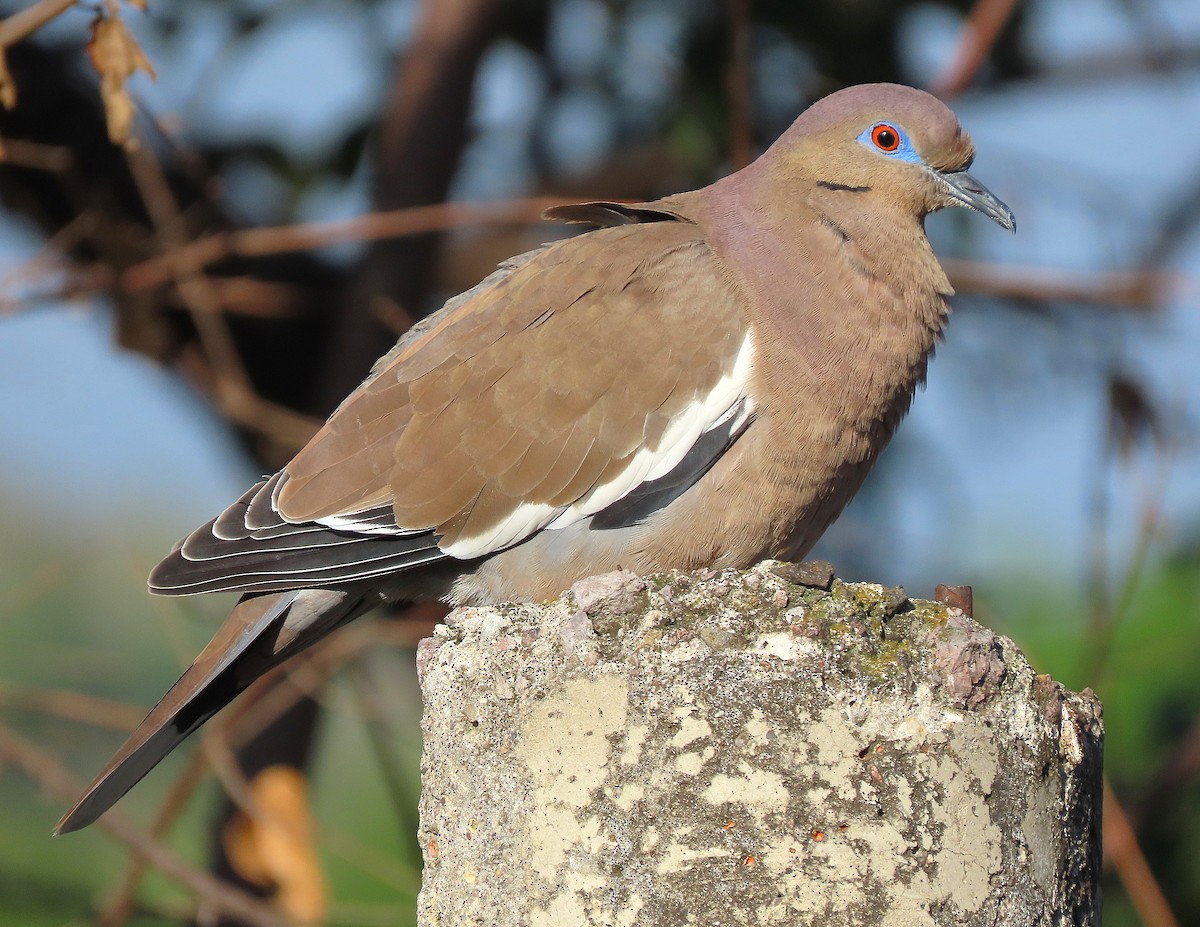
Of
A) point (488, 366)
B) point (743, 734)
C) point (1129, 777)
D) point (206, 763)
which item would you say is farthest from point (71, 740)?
point (1129, 777)

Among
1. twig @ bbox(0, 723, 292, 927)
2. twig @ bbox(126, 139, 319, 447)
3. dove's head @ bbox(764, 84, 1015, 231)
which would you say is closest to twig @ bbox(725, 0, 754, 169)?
dove's head @ bbox(764, 84, 1015, 231)

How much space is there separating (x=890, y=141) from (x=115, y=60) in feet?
6.50

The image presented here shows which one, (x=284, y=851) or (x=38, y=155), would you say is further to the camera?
(x=38, y=155)

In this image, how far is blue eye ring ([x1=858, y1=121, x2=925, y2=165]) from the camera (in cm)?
373

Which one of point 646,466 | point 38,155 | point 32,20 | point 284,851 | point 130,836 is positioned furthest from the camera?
point 38,155

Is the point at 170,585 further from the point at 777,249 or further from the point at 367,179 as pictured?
the point at 367,179

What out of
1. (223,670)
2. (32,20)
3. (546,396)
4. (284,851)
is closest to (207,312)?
(32,20)

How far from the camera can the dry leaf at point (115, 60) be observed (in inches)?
135

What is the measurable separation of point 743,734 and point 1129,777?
5.77m

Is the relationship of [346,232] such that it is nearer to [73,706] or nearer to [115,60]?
[115,60]

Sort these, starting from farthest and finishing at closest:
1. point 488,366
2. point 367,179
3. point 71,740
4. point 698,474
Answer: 1. point 367,179
2. point 71,740
3. point 488,366
4. point 698,474

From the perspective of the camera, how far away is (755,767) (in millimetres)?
2107

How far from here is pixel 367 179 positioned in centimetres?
705

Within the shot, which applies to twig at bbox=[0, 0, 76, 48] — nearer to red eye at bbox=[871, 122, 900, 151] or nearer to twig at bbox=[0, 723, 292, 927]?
red eye at bbox=[871, 122, 900, 151]
